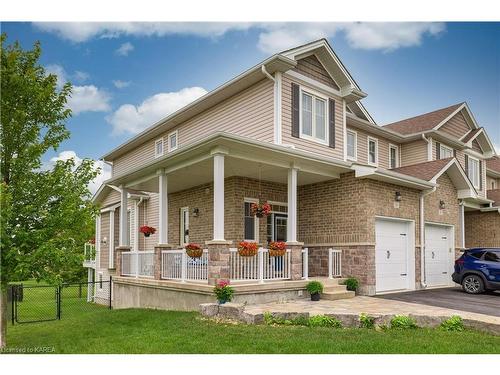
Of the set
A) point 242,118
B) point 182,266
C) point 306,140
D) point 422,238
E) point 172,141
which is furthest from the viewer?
point 172,141

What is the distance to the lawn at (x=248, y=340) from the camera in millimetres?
6328

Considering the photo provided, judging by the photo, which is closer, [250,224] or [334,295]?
[334,295]

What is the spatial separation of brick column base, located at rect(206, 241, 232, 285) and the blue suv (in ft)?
25.5

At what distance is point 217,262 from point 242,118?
17.1ft

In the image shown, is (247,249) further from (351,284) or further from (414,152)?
(414,152)

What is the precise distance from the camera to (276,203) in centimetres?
1327

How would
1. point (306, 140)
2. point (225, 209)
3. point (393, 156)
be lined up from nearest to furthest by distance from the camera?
point (306, 140), point (225, 209), point (393, 156)

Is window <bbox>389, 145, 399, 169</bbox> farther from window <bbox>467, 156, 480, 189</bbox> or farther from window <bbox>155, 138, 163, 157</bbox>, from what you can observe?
window <bbox>155, 138, 163, 157</bbox>

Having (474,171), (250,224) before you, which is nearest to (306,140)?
(250,224)

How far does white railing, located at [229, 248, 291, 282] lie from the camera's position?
9719 mm

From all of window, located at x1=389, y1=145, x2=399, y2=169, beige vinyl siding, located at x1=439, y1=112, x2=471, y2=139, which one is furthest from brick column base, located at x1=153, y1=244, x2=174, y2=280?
beige vinyl siding, located at x1=439, y1=112, x2=471, y2=139

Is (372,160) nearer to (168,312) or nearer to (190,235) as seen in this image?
(190,235)

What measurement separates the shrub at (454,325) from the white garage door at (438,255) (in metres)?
6.63

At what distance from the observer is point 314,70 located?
12953mm
